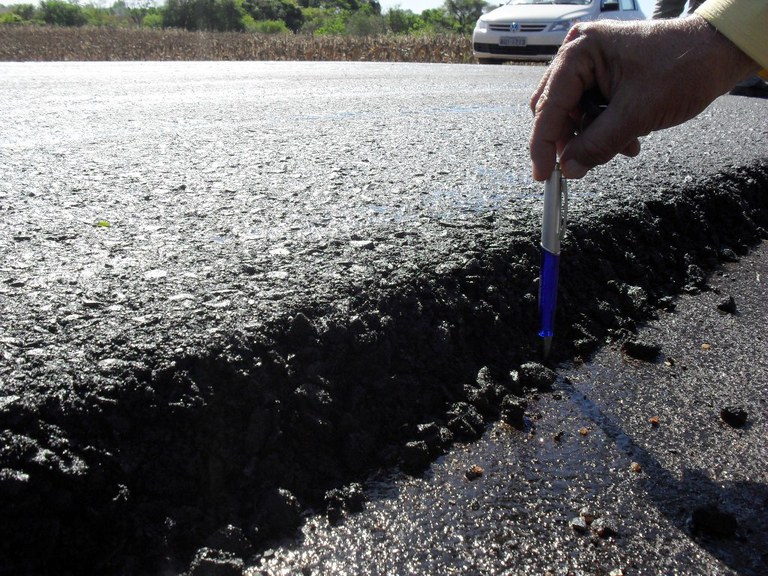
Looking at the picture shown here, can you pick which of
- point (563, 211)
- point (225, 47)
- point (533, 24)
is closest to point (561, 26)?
point (533, 24)

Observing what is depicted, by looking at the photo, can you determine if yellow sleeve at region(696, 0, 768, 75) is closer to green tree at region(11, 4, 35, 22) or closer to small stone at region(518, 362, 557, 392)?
small stone at region(518, 362, 557, 392)

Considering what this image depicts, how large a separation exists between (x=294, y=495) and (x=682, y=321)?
1.45 meters

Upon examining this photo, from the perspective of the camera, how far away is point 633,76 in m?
1.58

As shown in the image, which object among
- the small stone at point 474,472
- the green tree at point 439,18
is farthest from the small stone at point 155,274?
the green tree at point 439,18

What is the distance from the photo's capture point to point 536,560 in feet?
Result: 4.14

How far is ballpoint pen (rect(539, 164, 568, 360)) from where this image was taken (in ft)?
5.95

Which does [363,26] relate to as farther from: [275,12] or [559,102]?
[559,102]

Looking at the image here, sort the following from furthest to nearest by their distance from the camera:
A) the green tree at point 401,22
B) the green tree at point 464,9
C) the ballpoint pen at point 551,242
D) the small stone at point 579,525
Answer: the green tree at point 464,9, the green tree at point 401,22, the ballpoint pen at point 551,242, the small stone at point 579,525

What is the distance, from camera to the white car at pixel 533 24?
11.7 meters

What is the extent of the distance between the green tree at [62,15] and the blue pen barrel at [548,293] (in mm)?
54424

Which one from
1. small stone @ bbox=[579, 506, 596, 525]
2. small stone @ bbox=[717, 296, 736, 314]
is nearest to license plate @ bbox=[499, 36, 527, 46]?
small stone @ bbox=[717, 296, 736, 314]

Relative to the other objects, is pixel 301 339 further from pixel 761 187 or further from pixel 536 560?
pixel 761 187

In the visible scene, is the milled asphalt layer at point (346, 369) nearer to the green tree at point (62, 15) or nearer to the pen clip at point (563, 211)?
the pen clip at point (563, 211)

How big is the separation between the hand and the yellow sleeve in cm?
3
